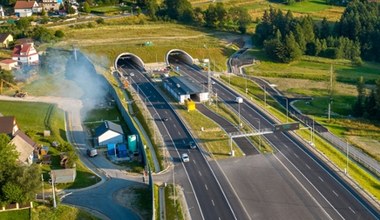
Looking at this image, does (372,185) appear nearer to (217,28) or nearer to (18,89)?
(18,89)

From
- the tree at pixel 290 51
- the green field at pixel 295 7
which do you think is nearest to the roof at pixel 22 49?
the tree at pixel 290 51

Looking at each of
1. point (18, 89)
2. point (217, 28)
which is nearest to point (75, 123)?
point (18, 89)

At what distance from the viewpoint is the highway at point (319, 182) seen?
49.2m

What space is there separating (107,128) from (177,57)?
49.5 metres

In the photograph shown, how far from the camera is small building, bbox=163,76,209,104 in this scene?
8162cm

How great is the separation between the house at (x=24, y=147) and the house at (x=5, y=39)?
50323 mm

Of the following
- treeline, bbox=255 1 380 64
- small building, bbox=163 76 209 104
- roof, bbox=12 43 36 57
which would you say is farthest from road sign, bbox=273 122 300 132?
roof, bbox=12 43 36 57

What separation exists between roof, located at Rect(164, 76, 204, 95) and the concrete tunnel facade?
1476cm

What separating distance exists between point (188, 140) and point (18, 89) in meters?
35.0

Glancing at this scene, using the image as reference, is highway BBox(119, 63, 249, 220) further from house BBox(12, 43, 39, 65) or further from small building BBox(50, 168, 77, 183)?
house BBox(12, 43, 39, 65)

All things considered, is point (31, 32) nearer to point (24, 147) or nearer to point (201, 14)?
point (201, 14)

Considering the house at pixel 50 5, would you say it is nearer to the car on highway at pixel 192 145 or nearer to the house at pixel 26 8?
the house at pixel 26 8

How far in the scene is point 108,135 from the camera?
6750cm

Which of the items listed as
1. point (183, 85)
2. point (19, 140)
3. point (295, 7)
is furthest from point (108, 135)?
point (295, 7)
